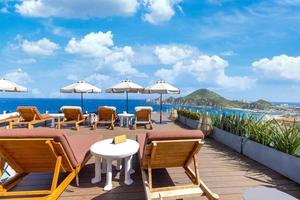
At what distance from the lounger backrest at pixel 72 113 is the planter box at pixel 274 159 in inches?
248

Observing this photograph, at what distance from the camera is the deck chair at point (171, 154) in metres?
3.22

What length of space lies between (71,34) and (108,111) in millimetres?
10925

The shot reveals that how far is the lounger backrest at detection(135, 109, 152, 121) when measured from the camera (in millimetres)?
10219

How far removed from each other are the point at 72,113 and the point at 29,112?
4.94 feet

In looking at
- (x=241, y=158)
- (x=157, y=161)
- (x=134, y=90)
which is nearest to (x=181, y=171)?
(x=157, y=161)

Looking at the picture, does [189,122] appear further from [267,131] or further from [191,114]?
[267,131]

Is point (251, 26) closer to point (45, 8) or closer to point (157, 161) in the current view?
point (45, 8)

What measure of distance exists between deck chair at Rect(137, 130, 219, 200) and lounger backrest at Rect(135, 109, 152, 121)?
6.43 meters

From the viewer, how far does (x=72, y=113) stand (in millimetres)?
9969

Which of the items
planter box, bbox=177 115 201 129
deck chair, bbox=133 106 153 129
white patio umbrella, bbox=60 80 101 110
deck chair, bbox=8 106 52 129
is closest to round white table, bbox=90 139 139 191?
planter box, bbox=177 115 201 129

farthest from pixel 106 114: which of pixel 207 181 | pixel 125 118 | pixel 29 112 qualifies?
pixel 207 181

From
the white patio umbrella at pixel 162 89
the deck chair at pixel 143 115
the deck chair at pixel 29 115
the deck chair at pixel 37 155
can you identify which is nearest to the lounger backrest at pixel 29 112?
the deck chair at pixel 29 115

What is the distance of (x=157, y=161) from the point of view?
12.1 feet

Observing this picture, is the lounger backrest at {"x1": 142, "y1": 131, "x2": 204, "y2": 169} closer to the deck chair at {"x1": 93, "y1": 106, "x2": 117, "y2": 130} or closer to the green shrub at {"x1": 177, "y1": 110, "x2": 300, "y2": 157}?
the green shrub at {"x1": 177, "y1": 110, "x2": 300, "y2": 157}
